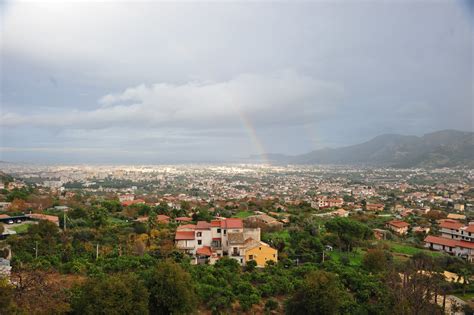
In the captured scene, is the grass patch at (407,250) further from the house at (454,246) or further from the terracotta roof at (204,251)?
the terracotta roof at (204,251)

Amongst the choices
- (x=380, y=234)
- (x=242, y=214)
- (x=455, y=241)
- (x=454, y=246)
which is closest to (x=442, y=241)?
(x=454, y=246)

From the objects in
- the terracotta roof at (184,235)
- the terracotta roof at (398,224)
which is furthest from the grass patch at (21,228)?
the terracotta roof at (398,224)

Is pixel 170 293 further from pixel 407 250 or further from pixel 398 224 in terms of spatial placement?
pixel 398 224

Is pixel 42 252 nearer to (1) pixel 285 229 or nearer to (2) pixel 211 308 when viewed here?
(2) pixel 211 308

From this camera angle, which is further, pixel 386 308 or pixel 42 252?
pixel 42 252

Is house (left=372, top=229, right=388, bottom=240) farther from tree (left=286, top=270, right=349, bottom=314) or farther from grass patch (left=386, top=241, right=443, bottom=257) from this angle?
tree (left=286, top=270, right=349, bottom=314)

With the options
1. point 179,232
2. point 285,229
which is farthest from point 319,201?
point 179,232
